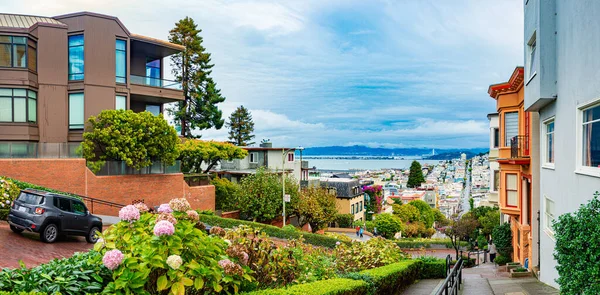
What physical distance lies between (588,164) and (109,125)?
25.5 m

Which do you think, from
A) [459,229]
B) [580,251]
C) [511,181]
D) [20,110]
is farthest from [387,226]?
[580,251]

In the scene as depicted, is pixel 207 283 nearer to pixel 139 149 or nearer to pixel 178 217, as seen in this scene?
pixel 178 217

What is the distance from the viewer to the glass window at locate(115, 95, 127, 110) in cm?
3178

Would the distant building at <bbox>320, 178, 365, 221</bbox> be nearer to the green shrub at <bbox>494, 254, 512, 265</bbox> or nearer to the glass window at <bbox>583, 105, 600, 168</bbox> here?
the green shrub at <bbox>494, 254, 512, 265</bbox>

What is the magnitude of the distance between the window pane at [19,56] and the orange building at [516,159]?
26141 mm

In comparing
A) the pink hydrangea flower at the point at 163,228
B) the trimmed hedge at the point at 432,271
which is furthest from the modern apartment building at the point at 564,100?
the pink hydrangea flower at the point at 163,228

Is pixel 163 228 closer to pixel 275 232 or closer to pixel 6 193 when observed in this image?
pixel 6 193

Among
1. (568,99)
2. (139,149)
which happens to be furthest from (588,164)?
(139,149)

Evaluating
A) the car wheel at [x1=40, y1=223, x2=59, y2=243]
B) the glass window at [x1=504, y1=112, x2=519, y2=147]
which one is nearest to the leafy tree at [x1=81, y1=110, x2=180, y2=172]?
the car wheel at [x1=40, y1=223, x2=59, y2=243]

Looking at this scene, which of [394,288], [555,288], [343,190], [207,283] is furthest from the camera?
[343,190]

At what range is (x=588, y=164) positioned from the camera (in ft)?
35.7

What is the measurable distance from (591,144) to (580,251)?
3.92 m

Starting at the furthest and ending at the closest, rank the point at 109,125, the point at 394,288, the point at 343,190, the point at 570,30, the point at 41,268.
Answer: the point at 343,190
the point at 109,125
the point at 394,288
the point at 570,30
the point at 41,268

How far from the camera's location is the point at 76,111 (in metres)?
30.4
